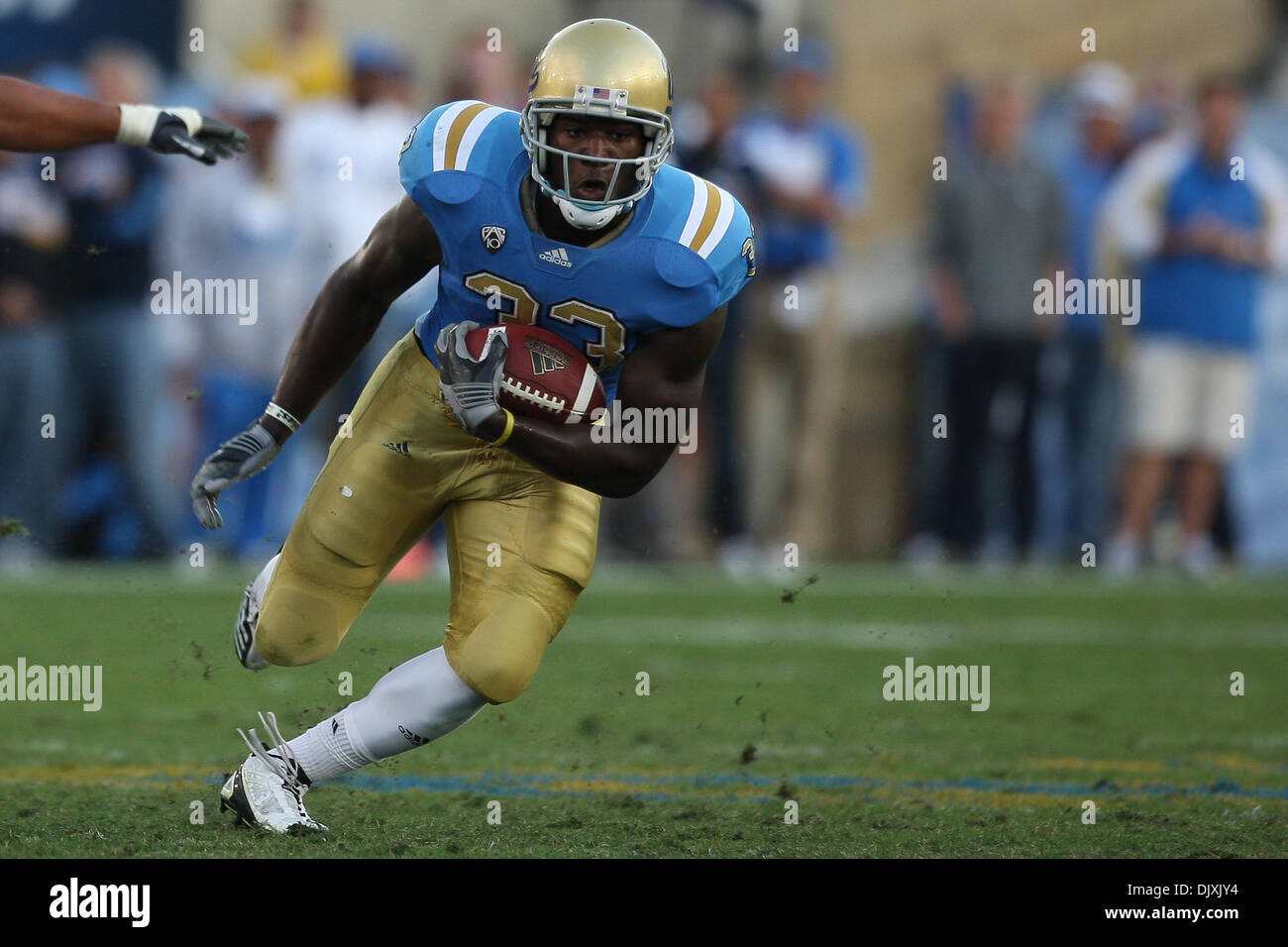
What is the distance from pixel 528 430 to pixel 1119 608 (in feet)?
16.6

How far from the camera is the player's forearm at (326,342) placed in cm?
407

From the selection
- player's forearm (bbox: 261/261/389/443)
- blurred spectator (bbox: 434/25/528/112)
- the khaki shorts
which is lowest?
player's forearm (bbox: 261/261/389/443)

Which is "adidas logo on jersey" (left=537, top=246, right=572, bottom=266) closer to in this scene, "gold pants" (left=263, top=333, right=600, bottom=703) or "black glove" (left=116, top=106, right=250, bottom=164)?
"gold pants" (left=263, top=333, right=600, bottom=703)

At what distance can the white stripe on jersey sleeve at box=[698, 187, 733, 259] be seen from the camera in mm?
3900

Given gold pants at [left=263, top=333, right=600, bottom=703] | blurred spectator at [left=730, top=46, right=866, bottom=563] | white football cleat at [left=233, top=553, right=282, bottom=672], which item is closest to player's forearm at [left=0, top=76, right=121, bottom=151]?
gold pants at [left=263, top=333, right=600, bottom=703]

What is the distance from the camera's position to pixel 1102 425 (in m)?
10.2

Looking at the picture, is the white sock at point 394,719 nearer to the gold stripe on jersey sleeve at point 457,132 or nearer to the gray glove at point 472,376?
the gray glove at point 472,376

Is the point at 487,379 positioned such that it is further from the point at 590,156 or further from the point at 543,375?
the point at 590,156

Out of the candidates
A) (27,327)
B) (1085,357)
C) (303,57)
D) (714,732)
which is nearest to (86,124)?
(714,732)

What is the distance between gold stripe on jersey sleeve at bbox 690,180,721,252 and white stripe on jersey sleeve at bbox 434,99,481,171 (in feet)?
1.70

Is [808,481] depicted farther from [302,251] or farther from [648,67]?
[648,67]

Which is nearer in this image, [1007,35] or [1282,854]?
[1282,854]

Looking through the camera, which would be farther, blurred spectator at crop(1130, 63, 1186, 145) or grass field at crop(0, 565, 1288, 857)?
blurred spectator at crop(1130, 63, 1186, 145)

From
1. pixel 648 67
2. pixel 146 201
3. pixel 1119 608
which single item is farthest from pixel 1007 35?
pixel 648 67
